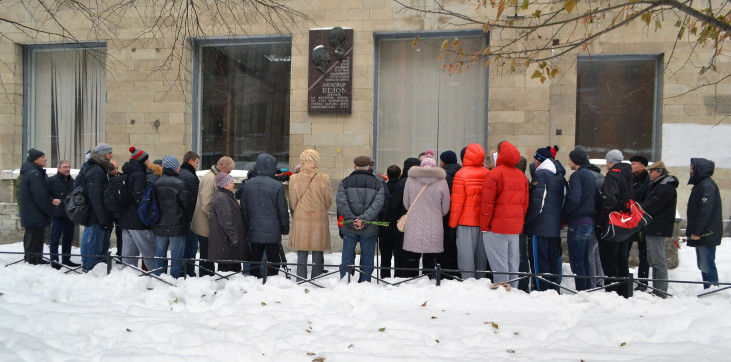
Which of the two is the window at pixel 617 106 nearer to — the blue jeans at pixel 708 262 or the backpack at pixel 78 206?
the blue jeans at pixel 708 262

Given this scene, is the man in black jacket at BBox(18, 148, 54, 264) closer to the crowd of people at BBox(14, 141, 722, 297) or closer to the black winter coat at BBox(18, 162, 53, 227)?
the black winter coat at BBox(18, 162, 53, 227)

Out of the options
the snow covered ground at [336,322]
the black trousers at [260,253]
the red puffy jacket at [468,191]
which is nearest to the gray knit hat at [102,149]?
the snow covered ground at [336,322]

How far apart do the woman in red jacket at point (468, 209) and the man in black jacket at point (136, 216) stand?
4.24 metres

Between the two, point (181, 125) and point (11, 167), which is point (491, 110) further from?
point (11, 167)

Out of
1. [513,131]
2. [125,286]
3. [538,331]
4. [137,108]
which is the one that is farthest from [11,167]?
[538,331]

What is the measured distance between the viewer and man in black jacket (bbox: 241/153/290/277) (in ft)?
22.2

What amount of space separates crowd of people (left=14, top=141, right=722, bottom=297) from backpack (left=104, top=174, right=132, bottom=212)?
0.09ft

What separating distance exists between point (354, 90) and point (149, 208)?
514cm

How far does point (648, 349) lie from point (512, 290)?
1.69 m

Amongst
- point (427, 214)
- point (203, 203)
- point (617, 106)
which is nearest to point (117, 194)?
point (203, 203)

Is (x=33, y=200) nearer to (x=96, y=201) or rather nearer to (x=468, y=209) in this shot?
(x=96, y=201)

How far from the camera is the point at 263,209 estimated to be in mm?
6758

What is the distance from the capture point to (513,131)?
10.3 meters

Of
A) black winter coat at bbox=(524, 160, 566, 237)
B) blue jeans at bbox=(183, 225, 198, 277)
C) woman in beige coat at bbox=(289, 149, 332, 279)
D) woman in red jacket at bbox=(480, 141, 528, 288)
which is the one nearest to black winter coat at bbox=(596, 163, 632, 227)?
black winter coat at bbox=(524, 160, 566, 237)
